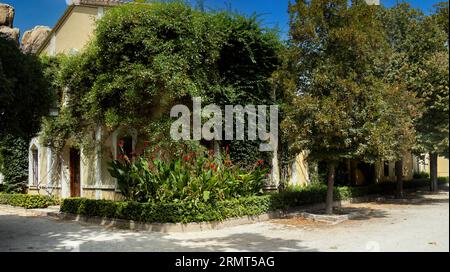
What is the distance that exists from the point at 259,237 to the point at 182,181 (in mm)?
2670

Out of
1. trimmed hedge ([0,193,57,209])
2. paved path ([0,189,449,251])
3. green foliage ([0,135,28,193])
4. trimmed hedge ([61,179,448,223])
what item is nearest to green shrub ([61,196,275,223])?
trimmed hedge ([61,179,448,223])

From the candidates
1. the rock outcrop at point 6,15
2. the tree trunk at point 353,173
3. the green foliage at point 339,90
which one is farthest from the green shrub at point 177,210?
the rock outcrop at point 6,15

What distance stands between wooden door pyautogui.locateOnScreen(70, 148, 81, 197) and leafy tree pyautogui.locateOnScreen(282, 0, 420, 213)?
10.3 metres

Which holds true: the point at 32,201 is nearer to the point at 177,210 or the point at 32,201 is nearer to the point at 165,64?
the point at 165,64

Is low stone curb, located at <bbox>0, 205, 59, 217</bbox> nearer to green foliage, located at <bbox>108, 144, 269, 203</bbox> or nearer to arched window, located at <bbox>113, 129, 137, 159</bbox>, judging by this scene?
arched window, located at <bbox>113, 129, 137, 159</bbox>

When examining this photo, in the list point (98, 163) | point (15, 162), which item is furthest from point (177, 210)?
point (15, 162)

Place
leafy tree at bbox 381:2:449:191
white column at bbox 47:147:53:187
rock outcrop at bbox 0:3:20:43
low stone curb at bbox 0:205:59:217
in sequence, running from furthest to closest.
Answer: rock outcrop at bbox 0:3:20:43, white column at bbox 47:147:53:187, low stone curb at bbox 0:205:59:217, leafy tree at bbox 381:2:449:191

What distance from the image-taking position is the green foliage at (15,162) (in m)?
20.9

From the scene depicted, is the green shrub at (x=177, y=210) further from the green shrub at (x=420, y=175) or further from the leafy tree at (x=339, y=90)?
the green shrub at (x=420, y=175)

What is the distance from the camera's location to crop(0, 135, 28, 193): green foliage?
20.9 metres

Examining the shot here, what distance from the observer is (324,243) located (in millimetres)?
9109

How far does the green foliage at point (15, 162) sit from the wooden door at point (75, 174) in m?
3.73

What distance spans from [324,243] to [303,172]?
10448 mm
